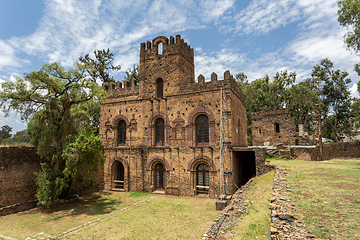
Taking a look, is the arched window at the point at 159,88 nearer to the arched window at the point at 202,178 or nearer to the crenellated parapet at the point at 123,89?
the crenellated parapet at the point at 123,89

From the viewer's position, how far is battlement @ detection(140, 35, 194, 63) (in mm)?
18875

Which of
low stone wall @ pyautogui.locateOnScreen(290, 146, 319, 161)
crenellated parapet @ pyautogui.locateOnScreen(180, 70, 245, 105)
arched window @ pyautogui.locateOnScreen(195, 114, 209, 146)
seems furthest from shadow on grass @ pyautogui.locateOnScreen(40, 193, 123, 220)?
low stone wall @ pyautogui.locateOnScreen(290, 146, 319, 161)

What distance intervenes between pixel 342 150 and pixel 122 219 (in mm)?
25771

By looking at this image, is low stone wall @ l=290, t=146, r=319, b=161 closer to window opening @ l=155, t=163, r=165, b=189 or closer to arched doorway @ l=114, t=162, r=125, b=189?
window opening @ l=155, t=163, r=165, b=189

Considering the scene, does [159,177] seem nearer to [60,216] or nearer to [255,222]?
[60,216]

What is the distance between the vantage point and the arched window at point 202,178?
1669cm

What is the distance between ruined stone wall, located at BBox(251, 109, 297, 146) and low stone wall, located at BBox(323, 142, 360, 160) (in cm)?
396

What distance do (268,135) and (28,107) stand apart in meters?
25.1

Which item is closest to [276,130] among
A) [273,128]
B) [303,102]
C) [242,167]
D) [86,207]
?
[273,128]

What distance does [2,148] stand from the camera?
1386 cm

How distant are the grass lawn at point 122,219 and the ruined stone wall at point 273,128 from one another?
14153 mm

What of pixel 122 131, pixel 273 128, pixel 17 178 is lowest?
pixel 17 178

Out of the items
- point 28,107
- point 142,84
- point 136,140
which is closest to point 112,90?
point 142,84

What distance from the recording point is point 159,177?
18.6 meters
